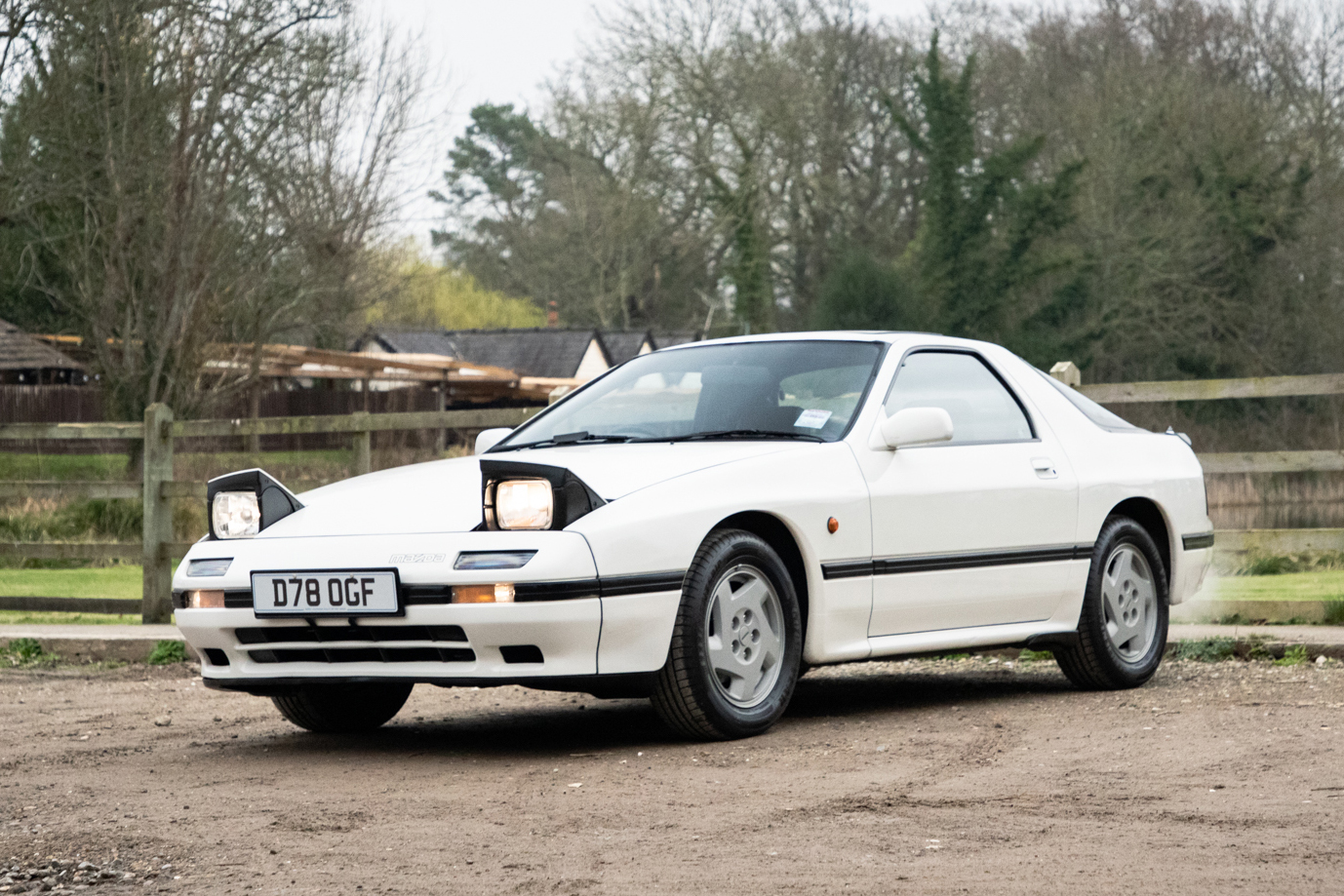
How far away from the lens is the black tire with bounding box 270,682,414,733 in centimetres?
651

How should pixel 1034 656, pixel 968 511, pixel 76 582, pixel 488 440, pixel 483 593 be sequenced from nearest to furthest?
1. pixel 483 593
2. pixel 968 511
3. pixel 488 440
4. pixel 1034 656
5. pixel 76 582

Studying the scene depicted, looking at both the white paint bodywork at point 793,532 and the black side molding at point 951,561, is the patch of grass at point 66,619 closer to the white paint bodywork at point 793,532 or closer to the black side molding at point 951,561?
the white paint bodywork at point 793,532

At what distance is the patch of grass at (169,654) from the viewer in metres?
9.75

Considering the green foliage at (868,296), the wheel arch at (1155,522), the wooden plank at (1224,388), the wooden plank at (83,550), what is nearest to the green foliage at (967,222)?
the green foliage at (868,296)

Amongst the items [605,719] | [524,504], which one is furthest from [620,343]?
[524,504]

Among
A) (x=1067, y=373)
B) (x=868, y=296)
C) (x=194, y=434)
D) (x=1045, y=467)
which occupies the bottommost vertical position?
(x=1045, y=467)

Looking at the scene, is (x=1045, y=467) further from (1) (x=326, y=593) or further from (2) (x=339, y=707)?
(1) (x=326, y=593)

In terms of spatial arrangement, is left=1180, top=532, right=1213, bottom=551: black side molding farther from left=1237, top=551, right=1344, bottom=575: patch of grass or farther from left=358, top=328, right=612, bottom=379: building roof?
left=358, top=328, right=612, bottom=379: building roof

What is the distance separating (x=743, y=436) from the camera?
637 cm

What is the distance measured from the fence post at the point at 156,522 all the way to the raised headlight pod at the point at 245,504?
16.5ft

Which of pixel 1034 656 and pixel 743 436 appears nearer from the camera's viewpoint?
pixel 743 436

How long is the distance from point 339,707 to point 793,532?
6.05 feet

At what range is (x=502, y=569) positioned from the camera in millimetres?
5383

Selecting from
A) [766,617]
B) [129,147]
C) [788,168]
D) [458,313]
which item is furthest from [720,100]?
[766,617]
